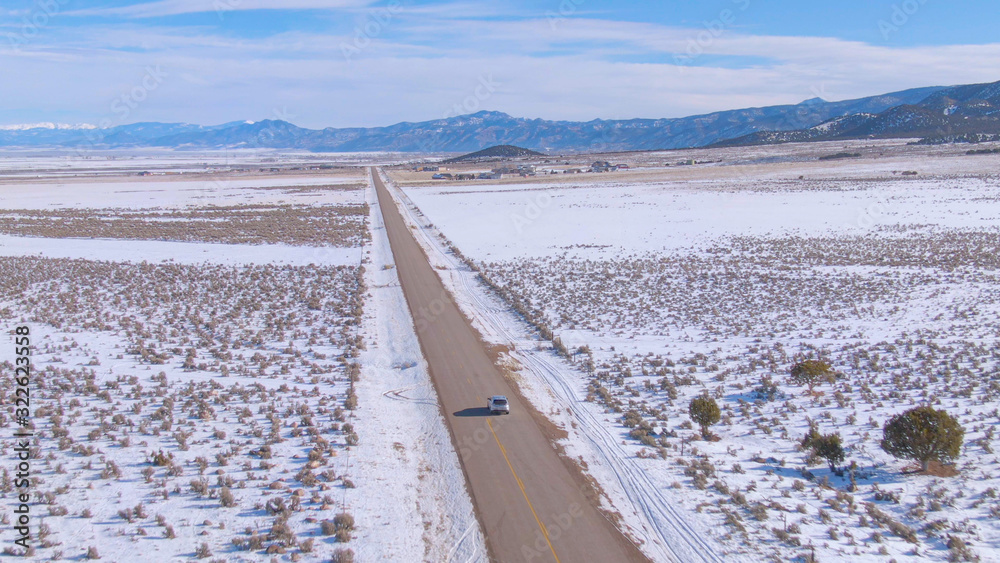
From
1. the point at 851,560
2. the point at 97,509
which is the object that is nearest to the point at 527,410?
the point at 851,560

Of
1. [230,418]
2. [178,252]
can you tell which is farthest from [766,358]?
[178,252]

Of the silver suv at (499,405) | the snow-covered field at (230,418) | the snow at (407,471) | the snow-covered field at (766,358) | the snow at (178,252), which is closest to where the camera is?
the snow at (407,471)

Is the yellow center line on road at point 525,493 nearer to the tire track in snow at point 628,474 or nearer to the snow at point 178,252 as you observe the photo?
the tire track in snow at point 628,474

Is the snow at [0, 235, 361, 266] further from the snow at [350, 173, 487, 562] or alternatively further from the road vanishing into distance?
the road vanishing into distance

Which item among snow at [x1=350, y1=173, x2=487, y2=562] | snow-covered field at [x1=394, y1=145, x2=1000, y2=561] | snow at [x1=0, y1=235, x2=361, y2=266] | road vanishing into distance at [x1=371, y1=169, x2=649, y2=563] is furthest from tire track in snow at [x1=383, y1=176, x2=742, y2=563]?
snow at [x1=0, y1=235, x2=361, y2=266]

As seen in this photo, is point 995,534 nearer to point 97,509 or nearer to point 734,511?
point 734,511

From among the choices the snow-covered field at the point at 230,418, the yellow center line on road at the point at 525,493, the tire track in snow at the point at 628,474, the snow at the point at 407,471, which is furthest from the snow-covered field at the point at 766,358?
the snow-covered field at the point at 230,418

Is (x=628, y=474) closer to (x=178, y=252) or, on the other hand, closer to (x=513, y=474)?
(x=513, y=474)
